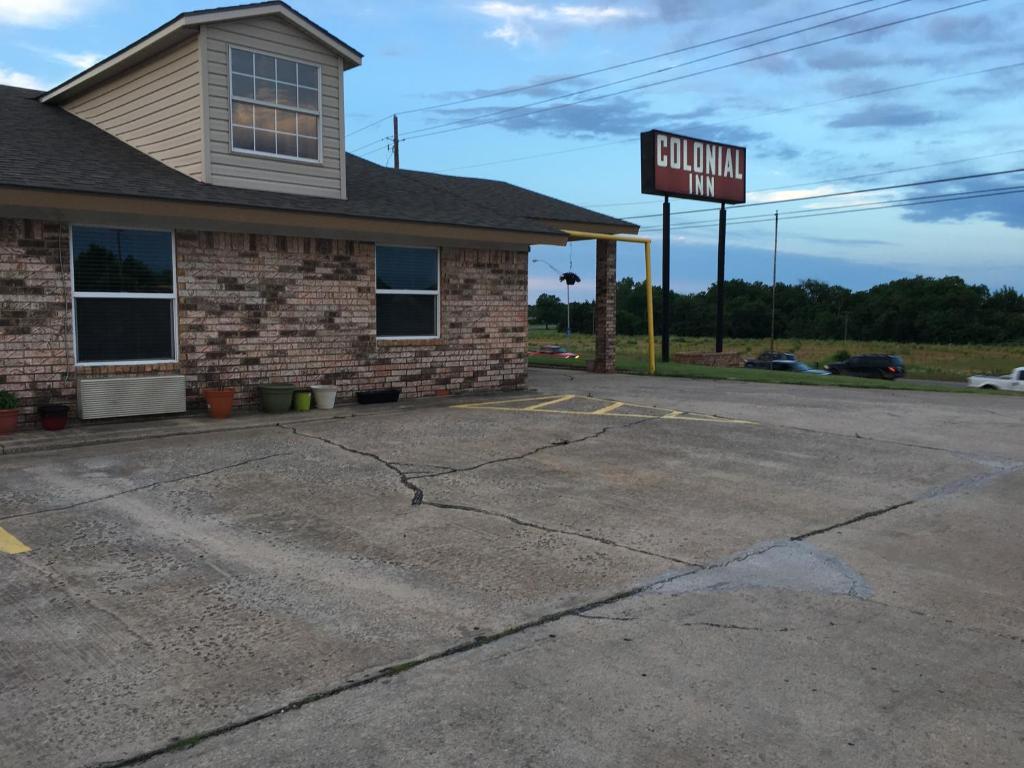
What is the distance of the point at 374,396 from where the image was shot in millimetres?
13383

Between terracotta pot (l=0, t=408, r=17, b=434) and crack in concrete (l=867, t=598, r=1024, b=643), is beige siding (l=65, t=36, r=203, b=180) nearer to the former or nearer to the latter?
terracotta pot (l=0, t=408, r=17, b=434)

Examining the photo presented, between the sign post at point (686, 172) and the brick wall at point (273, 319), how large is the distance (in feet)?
36.7

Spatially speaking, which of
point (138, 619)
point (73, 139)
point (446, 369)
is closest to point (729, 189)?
point (446, 369)

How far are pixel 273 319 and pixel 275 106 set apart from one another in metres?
3.31

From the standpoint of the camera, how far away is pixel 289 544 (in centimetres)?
616

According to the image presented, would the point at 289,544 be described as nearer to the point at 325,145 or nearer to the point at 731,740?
the point at 731,740

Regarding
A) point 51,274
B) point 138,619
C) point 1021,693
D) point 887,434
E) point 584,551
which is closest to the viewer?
point 1021,693

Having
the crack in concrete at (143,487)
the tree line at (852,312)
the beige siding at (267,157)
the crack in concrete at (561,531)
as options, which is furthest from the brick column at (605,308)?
the tree line at (852,312)

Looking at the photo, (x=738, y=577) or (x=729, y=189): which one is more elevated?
(x=729, y=189)

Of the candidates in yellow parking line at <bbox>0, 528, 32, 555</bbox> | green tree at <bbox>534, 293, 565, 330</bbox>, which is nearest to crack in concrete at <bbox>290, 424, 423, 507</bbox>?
yellow parking line at <bbox>0, 528, 32, 555</bbox>

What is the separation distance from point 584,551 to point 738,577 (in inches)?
44.1

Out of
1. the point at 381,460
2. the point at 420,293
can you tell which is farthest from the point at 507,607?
the point at 420,293

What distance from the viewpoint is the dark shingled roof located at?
10430 mm

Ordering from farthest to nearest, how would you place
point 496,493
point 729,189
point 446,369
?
point 729,189, point 446,369, point 496,493
